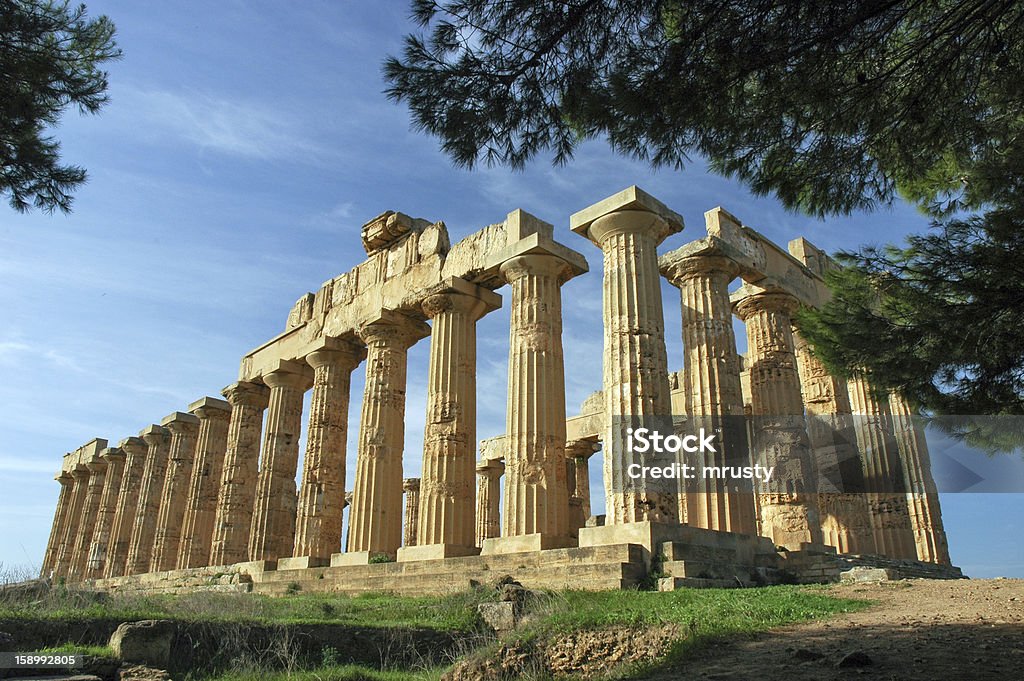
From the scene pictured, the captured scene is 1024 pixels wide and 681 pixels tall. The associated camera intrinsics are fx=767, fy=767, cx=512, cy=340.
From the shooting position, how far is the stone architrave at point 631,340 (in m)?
13.0

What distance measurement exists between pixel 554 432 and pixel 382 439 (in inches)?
220

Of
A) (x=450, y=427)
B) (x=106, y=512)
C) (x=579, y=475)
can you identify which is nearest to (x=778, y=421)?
(x=450, y=427)

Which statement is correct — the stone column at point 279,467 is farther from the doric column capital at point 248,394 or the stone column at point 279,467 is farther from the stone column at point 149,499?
the stone column at point 149,499

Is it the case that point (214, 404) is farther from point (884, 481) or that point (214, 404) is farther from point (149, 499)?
point (884, 481)

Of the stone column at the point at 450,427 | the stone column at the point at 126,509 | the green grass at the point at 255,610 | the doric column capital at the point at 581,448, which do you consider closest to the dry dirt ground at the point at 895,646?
the green grass at the point at 255,610

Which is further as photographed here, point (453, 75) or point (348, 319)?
point (348, 319)

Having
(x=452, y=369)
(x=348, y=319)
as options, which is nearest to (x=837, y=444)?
(x=452, y=369)

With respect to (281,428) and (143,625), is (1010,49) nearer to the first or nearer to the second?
(143,625)

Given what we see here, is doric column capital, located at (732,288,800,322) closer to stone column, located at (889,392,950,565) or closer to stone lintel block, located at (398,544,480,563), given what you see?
stone column, located at (889,392,950,565)

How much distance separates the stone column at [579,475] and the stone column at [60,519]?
84.6ft

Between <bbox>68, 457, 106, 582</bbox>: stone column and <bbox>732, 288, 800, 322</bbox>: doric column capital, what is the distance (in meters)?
30.4

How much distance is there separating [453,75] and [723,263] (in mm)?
11095

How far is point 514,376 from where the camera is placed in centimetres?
1556

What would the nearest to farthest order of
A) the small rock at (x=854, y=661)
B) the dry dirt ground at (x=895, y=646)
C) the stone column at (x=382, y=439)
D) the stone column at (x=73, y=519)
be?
the dry dirt ground at (x=895, y=646) → the small rock at (x=854, y=661) → the stone column at (x=382, y=439) → the stone column at (x=73, y=519)
